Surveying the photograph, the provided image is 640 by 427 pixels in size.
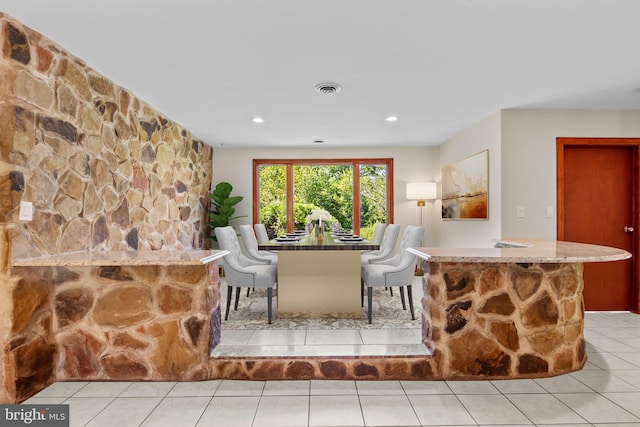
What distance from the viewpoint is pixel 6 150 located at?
2031 mm

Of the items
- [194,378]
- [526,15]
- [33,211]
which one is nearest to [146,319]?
[194,378]

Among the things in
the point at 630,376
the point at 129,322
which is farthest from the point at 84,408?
the point at 630,376

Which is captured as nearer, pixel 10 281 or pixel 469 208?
pixel 10 281

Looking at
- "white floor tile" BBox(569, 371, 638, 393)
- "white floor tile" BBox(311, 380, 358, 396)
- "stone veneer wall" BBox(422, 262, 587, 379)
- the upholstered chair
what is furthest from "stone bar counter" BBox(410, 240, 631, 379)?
the upholstered chair

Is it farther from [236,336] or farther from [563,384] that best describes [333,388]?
[563,384]

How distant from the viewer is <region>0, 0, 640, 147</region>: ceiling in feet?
6.50

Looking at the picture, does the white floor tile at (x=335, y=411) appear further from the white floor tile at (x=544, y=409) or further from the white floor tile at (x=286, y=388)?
the white floor tile at (x=544, y=409)

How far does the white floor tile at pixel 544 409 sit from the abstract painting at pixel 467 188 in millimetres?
2321

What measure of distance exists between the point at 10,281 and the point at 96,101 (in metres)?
1.48

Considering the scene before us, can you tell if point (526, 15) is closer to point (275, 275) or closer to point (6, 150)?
point (275, 275)

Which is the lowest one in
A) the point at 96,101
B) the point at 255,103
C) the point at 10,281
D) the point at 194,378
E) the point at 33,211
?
the point at 194,378

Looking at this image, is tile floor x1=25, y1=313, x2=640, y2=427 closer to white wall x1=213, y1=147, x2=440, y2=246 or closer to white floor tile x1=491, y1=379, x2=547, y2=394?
white floor tile x1=491, y1=379, x2=547, y2=394

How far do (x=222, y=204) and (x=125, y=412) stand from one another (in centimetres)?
386

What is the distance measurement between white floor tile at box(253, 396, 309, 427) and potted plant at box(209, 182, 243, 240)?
12.3 ft
